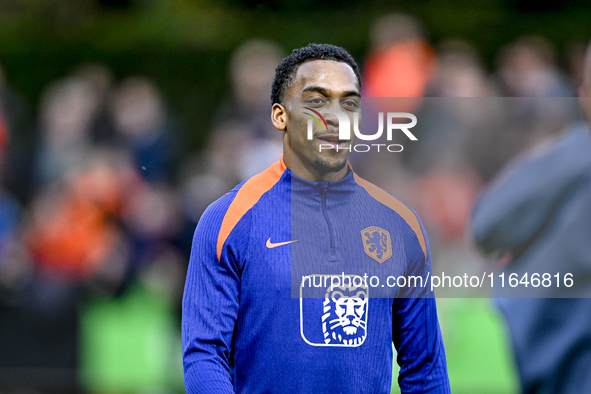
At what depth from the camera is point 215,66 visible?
6543 millimetres

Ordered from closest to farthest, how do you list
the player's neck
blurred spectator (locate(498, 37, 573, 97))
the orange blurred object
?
the player's neck, the orange blurred object, blurred spectator (locate(498, 37, 573, 97))

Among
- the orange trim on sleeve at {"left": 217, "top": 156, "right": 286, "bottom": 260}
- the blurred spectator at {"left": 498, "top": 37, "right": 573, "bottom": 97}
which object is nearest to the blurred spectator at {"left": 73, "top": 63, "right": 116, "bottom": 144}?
the blurred spectator at {"left": 498, "top": 37, "right": 573, "bottom": 97}

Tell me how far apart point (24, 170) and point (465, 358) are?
163 inches

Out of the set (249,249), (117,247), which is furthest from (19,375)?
(249,249)

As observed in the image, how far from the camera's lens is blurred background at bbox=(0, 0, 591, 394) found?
211 inches

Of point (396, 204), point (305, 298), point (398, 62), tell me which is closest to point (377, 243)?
point (396, 204)

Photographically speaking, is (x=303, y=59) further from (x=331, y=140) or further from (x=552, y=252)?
(x=552, y=252)

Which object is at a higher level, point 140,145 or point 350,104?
point 140,145

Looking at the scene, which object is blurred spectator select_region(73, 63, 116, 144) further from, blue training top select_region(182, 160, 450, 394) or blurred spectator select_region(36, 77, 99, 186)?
blue training top select_region(182, 160, 450, 394)

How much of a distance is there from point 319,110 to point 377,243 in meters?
0.45

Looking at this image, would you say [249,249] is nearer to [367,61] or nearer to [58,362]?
[367,61]

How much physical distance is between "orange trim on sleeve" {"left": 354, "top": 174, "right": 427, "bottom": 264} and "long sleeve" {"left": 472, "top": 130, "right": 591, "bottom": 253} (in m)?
0.22

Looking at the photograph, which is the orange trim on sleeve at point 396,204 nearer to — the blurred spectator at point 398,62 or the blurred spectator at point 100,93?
the blurred spectator at point 398,62

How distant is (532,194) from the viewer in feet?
6.98
